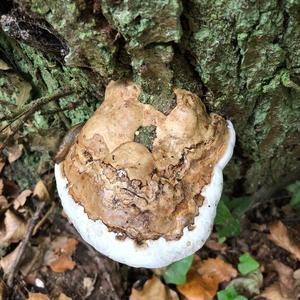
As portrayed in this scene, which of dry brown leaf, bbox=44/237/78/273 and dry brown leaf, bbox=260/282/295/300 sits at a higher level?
dry brown leaf, bbox=44/237/78/273

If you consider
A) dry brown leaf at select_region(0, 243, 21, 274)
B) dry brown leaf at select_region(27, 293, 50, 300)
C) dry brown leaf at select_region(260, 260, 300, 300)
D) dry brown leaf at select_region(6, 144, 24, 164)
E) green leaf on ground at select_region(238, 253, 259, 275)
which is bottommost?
dry brown leaf at select_region(260, 260, 300, 300)

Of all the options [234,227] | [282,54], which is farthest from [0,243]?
[282,54]

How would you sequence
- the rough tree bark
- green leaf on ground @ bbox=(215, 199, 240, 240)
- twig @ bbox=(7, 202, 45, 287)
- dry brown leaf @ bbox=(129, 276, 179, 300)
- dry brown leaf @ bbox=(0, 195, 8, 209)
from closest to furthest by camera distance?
1. the rough tree bark
2. green leaf on ground @ bbox=(215, 199, 240, 240)
3. dry brown leaf @ bbox=(129, 276, 179, 300)
4. twig @ bbox=(7, 202, 45, 287)
5. dry brown leaf @ bbox=(0, 195, 8, 209)

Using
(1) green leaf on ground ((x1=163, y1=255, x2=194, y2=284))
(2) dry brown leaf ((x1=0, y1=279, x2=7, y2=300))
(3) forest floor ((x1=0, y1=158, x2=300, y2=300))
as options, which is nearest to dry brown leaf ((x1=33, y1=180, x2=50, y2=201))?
(3) forest floor ((x1=0, y1=158, x2=300, y2=300))

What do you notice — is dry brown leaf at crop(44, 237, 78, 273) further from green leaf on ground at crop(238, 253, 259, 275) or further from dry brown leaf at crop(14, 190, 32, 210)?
green leaf on ground at crop(238, 253, 259, 275)

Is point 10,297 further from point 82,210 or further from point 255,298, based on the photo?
point 255,298

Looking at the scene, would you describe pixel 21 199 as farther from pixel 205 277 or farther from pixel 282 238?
pixel 282 238

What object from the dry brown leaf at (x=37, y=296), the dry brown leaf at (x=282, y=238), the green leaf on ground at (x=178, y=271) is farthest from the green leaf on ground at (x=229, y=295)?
the dry brown leaf at (x=37, y=296)

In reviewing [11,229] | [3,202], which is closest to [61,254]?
[11,229]
